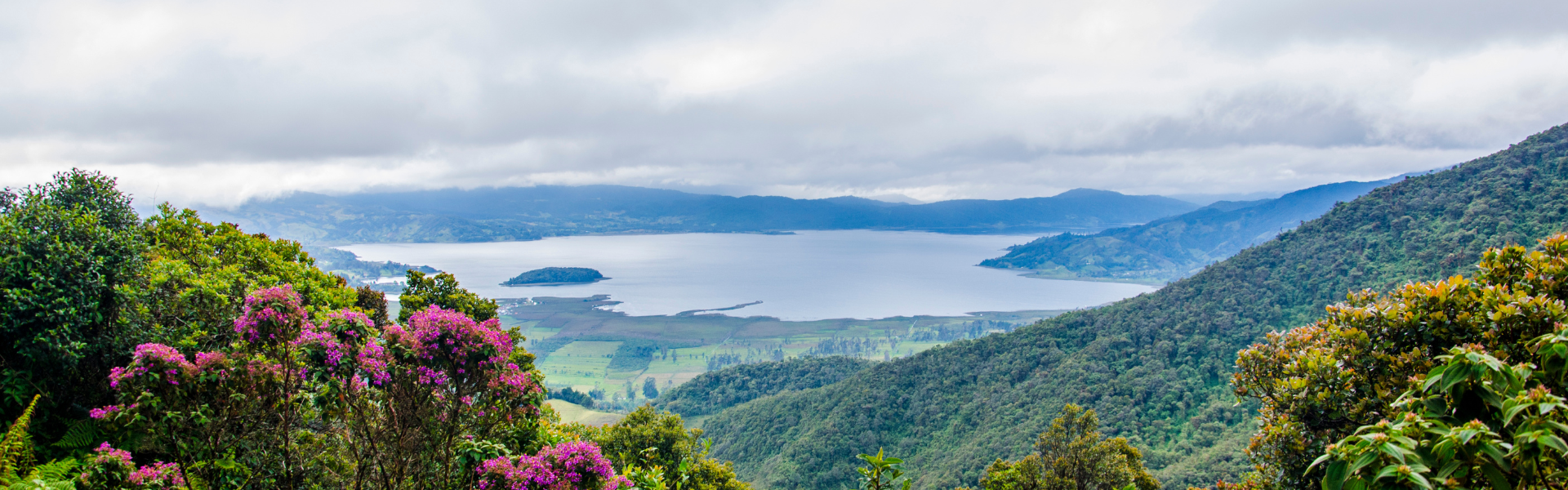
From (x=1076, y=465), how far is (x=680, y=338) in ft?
336

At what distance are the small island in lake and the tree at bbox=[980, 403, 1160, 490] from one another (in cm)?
16314

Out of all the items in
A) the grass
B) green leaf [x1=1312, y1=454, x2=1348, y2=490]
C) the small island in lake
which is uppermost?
green leaf [x1=1312, y1=454, x2=1348, y2=490]

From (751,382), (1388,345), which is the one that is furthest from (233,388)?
(751,382)

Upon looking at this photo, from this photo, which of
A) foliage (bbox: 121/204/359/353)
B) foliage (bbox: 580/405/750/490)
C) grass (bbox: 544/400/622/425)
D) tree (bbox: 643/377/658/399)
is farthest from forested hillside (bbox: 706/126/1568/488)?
foliage (bbox: 121/204/359/353)

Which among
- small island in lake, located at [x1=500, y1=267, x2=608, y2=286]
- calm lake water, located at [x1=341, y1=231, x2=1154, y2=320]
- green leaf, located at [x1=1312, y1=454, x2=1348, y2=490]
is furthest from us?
small island in lake, located at [x1=500, y1=267, x2=608, y2=286]

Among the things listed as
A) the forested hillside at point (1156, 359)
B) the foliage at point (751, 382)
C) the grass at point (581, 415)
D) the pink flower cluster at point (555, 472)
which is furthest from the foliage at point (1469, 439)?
the foliage at point (751, 382)

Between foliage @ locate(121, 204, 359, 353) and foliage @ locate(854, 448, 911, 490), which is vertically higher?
foliage @ locate(121, 204, 359, 353)

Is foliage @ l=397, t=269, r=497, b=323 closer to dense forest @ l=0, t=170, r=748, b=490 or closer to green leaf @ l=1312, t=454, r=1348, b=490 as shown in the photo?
dense forest @ l=0, t=170, r=748, b=490

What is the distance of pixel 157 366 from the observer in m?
4.21

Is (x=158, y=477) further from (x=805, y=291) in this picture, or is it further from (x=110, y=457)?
(x=805, y=291)

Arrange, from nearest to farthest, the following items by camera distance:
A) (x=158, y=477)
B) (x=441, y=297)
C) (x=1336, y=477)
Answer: (x=1336, y=477)
(x=158, y=477)
(x=441, y=297)

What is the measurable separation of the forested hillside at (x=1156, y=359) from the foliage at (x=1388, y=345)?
1142 inches

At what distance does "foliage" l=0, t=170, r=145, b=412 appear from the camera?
655cm

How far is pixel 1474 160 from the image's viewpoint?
183 feet
